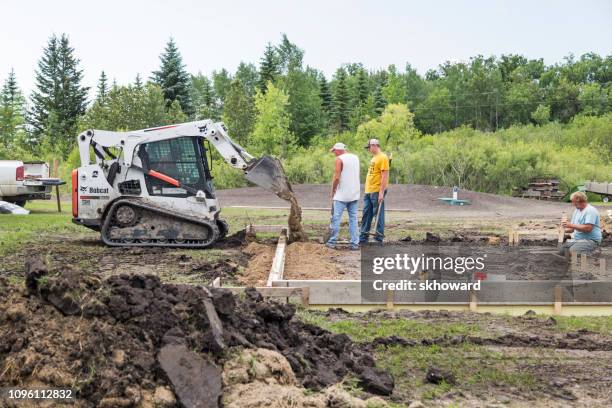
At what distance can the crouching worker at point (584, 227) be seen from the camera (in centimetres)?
1048

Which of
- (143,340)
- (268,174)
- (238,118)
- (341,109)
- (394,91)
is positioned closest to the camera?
(143,340)

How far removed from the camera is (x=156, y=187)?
44.9ft

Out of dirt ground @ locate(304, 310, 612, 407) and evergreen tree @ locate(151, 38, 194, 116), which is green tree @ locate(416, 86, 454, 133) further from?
dirt ground @ locate(304, 310, 612, 407)

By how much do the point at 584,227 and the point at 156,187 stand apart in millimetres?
7426

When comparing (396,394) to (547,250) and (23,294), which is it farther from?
(547,250)

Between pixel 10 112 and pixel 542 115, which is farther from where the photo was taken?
pixel 542 115

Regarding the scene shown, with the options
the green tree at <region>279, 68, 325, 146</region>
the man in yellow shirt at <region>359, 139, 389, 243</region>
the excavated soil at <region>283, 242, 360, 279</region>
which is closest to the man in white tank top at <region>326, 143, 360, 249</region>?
the excavated soil at <region>283, 242, 360, 279</region>

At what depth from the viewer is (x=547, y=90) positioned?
301 ft

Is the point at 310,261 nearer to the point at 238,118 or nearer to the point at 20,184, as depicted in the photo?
the point at 20,184

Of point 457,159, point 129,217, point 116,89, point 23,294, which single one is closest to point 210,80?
point 116,89

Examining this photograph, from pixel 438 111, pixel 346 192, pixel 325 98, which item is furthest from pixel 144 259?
pixel 438 111

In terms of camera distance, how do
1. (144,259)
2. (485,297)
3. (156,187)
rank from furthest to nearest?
(156,187)
(144,259)
(485,297)

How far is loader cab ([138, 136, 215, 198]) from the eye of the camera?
13.7 metres

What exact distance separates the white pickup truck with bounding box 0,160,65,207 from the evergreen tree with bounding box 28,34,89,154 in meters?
49.4
